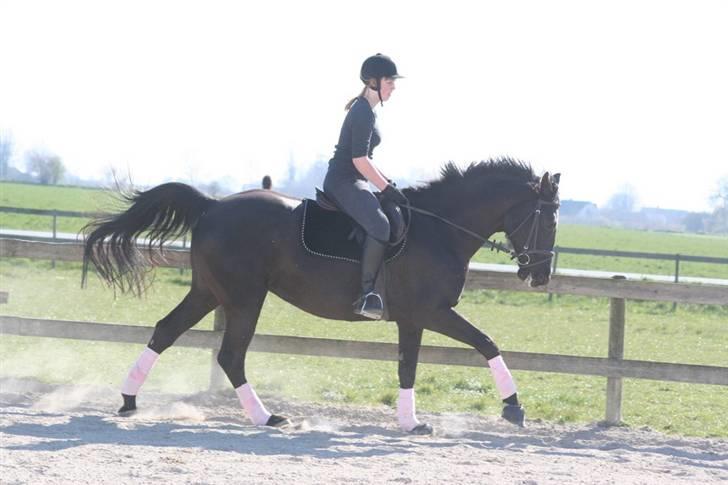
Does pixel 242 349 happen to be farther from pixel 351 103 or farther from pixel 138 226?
pixel 351 103

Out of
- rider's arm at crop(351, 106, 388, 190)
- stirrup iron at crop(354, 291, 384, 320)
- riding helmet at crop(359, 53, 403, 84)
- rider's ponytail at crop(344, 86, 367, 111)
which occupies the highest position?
riding helmet at crop(359, 53, 403, 84)

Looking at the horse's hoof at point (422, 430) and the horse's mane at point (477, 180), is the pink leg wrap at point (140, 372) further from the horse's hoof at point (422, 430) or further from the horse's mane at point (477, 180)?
the horse's mane at point (477, 180)

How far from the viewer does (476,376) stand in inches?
478

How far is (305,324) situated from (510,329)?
363cm

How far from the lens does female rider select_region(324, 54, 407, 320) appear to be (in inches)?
304

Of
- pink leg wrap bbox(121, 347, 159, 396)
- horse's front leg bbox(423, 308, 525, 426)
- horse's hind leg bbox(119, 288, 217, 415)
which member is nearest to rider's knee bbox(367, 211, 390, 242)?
horse's front leg bbox(423, 308, 525, 426)

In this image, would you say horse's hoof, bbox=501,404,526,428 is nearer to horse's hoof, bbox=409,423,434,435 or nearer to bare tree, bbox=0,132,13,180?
horse's hoof, bbox=409,423,434,435

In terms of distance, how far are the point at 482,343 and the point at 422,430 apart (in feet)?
2.80

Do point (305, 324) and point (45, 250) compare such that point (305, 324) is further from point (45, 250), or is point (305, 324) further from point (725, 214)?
point (725, 214)

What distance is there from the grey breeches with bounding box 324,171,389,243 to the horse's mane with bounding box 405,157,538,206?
77 centimetres

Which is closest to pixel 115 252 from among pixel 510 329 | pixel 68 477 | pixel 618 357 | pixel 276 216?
pixel 276 216

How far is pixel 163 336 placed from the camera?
823 centimetres

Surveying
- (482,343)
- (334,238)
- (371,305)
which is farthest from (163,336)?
(482,343)

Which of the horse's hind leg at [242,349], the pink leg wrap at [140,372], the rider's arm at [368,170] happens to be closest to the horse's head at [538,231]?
the rider's arm at [368,170]
